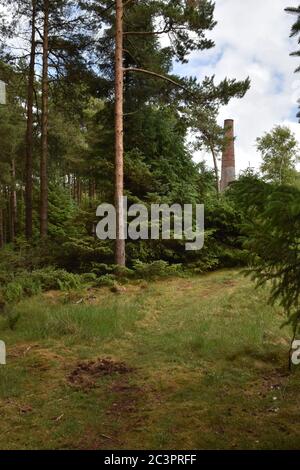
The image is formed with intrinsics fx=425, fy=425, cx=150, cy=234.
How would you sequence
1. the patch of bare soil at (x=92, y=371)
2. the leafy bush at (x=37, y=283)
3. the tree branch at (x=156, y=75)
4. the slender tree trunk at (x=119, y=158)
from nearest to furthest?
the patch of bare soil at (x=92, y=371)
the leafy bush at (x=37, y=283)
the slender tree trunk at (x=119, y=158)
the tree branch at (x=156, y=75)

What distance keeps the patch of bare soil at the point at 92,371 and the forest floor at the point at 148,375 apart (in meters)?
0.02

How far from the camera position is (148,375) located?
20.9ft

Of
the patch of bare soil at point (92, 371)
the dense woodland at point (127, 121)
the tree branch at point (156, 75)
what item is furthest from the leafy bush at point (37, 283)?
the tree branch at point (156, 75)

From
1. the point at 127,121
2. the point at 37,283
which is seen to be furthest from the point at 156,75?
the point at 37,283

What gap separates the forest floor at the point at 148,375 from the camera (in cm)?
477

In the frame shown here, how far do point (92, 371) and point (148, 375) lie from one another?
877mm

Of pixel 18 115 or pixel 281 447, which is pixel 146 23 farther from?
pixel 281 447

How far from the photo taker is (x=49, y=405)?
5.48 meters

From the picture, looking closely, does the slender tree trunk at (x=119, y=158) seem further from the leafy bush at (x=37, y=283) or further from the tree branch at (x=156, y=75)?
the leafy bush at (x=37, y=283)

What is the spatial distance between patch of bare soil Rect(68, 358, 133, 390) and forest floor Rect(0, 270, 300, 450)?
0.05ft

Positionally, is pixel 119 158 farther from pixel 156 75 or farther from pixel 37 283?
pixel 37 283

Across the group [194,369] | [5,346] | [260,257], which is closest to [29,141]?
[5,346]

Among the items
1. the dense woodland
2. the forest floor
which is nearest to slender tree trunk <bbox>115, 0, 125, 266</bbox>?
the dense woodland

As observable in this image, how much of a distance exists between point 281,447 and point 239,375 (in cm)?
187
